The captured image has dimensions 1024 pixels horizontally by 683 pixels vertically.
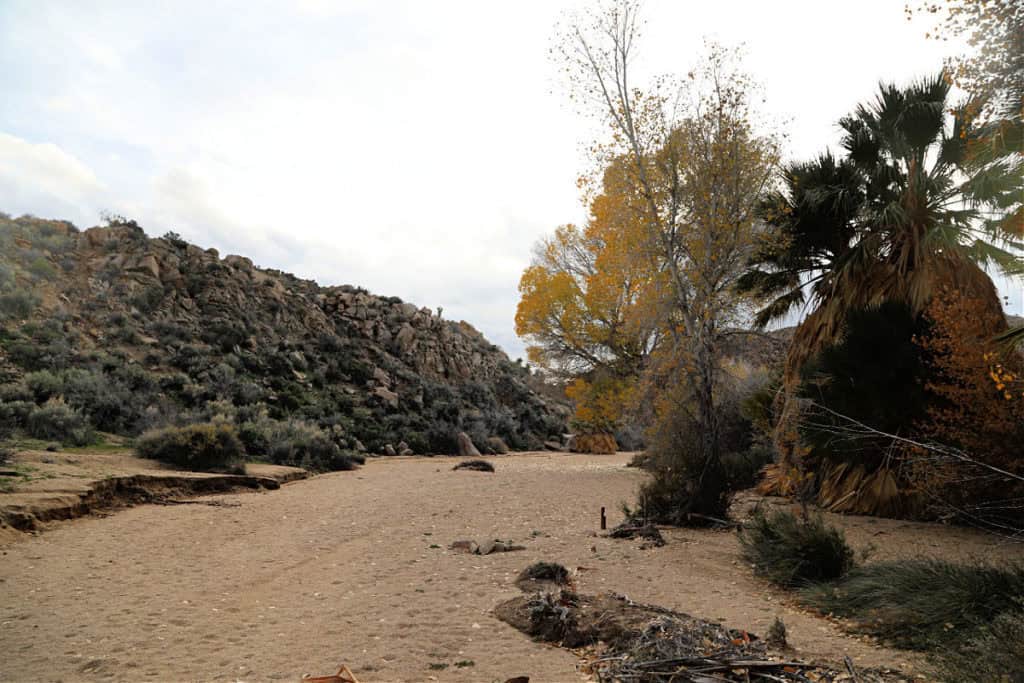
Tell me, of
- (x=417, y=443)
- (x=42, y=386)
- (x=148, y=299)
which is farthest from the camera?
(x=148, y=299)

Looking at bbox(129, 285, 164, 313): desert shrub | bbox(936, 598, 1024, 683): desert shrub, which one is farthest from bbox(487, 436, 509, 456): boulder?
bbox(936, 598, 1024, 683): desert shrub

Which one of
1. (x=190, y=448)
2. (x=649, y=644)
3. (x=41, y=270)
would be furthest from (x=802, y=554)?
(x=41, y=270)

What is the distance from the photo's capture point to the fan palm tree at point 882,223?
34.0 feet

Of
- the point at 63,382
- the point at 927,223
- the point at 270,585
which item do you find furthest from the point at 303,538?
the point at 927,223

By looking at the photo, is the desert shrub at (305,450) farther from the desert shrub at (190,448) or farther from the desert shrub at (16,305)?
the desert shrub at (16,305)

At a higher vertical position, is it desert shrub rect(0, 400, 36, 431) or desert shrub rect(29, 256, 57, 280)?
desert shrub rect(29, 256, 57, 280)

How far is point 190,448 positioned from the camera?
12.5 meters

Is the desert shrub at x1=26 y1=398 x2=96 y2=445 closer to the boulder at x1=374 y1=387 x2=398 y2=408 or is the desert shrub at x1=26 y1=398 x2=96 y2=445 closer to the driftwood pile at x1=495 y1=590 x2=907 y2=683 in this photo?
the driftwood pile at x1=495 y1=590 x2=907 y2=683

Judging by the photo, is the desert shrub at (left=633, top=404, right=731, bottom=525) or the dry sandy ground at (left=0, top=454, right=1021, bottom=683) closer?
the dry sandy ground at (left=0, top=454, right=1021, bottom=683)

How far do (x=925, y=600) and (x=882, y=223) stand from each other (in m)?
8.48

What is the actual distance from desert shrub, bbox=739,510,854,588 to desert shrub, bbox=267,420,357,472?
478 inches

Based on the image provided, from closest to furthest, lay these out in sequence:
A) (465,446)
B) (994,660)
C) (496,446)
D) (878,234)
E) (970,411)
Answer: (994,660)
(970,411)
(878,234)
(465,446)
(496,446)

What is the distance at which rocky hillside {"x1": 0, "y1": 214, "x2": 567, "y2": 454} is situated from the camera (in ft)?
53.2

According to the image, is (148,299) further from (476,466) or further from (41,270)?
(476,466)
